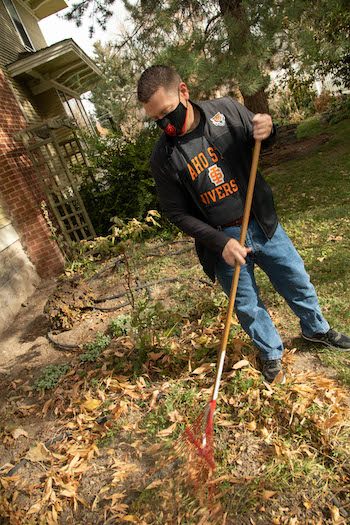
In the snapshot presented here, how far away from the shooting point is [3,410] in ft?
10.1

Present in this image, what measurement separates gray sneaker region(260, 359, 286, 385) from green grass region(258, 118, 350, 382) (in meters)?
0.41

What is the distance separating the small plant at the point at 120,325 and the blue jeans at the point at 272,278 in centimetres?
175

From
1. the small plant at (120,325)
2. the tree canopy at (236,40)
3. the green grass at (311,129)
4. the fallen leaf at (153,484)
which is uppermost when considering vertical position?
the tree canopy at (236,40)

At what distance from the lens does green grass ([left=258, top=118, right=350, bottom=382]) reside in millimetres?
2969

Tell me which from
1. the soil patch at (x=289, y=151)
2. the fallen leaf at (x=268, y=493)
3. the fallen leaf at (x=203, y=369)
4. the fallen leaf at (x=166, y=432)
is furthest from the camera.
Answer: the soil patch at (x=289, y=151)

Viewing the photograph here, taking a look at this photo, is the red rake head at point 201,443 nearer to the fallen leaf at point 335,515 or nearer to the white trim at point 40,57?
the fallen leaf at point 335,515

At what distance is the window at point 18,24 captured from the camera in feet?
29.6

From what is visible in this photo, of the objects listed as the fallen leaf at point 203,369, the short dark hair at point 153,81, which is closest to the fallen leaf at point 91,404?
the fallen leaf at point 203,369

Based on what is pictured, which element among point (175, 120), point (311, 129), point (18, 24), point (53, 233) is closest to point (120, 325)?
point (175, 120)

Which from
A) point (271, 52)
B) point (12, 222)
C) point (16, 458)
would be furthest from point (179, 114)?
point (12, 222)

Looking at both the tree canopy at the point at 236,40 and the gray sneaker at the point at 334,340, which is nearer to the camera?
the gray sneaker at the point at 334,340

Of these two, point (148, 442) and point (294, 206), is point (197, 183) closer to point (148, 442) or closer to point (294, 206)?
point (148, 442)

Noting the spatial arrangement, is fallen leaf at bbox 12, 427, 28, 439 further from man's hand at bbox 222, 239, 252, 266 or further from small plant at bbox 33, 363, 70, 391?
man's hand at bbox 222, 239, 252, 266

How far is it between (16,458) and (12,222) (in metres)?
4.03
